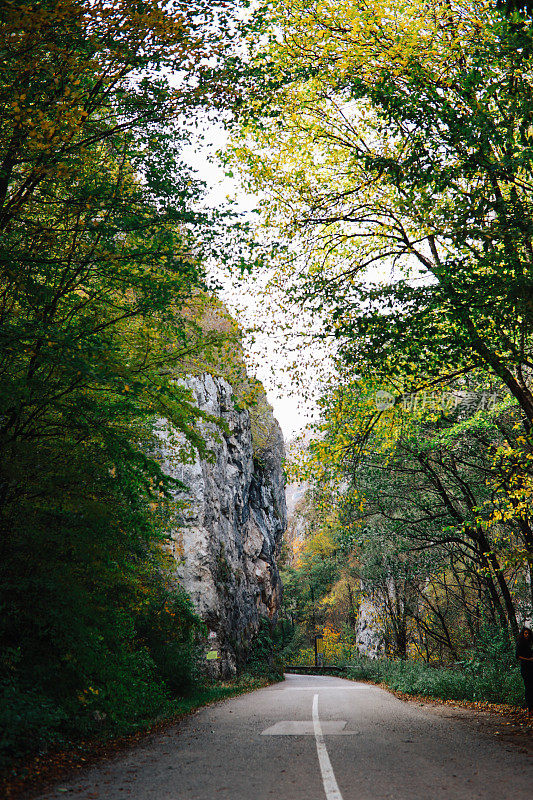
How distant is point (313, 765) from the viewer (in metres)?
6.14

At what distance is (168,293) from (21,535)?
3795mm

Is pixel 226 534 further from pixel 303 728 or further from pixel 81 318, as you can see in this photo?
pixel 81 318

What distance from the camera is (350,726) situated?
948 centimetres

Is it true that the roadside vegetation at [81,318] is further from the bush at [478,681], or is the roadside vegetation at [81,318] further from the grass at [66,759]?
the bush at [478,681]

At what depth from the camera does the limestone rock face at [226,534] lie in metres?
20.9

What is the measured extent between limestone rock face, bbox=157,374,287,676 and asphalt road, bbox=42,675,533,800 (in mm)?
4514

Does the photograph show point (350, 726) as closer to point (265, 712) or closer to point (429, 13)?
point (265, 712)

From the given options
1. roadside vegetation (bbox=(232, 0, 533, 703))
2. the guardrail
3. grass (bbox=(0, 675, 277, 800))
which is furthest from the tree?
the guardrail

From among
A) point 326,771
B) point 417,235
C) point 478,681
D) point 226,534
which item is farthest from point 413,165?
point 226,534

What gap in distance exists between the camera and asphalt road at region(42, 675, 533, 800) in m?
5.04

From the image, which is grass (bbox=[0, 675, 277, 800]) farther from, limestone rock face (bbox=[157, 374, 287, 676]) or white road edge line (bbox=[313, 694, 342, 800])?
limestone rock face (bbox=[157, 374, 287, 676])

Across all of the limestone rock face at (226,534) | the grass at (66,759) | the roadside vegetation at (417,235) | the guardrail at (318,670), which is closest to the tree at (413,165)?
the roadside vegetation at (417,235)

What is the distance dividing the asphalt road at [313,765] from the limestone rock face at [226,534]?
4.51m

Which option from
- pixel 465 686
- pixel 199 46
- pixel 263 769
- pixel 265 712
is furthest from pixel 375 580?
pixel 199 46
